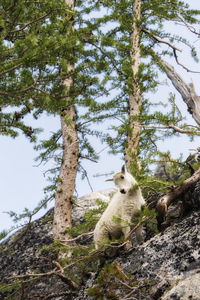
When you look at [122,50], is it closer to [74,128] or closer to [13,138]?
[74,128]

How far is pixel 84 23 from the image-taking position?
13469 mm

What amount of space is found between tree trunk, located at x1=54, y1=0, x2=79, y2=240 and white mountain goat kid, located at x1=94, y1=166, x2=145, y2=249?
134 inches

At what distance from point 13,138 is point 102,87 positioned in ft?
10.0

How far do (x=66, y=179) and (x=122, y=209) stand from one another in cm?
448

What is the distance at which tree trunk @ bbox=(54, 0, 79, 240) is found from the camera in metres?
9.44

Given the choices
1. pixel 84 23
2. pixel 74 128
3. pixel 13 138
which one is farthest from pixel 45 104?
pixel 84 23

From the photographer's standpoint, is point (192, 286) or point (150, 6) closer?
point (192, 286)

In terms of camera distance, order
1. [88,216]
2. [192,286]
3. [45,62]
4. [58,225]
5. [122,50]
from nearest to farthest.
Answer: [192,286] → [45,62] → [88,216] → [58,225] → [122,50]

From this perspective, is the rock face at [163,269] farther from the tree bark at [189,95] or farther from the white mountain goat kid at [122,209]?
the tree bark at [189,95]

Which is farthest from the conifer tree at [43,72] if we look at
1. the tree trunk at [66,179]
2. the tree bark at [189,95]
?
the tree bark at [189,95]

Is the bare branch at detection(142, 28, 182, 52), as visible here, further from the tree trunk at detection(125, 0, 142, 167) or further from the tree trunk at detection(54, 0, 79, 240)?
the tree trunk at detection(54, 0, 79, 240)

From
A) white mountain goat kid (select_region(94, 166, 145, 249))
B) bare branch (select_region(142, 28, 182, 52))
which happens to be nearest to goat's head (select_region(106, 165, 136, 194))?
white mountain goat kid (select_region(94, 166, 145, 249))

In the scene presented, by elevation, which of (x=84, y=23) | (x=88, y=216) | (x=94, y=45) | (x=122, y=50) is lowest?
(x=88, y=216)

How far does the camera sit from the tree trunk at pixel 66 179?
372 inches
